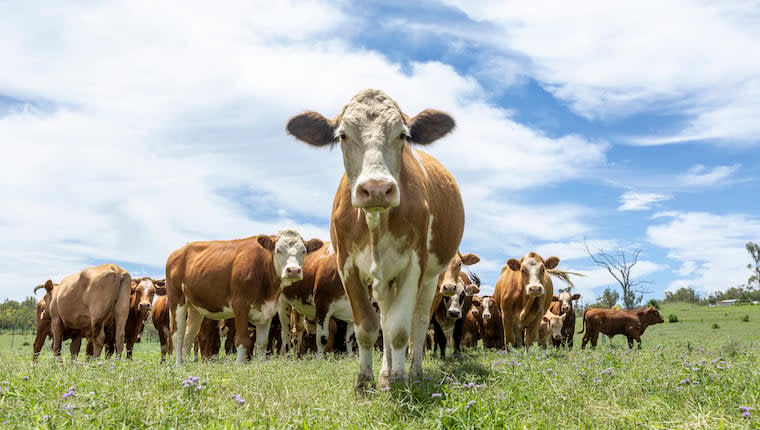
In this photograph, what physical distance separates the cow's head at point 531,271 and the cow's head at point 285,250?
15.0ft

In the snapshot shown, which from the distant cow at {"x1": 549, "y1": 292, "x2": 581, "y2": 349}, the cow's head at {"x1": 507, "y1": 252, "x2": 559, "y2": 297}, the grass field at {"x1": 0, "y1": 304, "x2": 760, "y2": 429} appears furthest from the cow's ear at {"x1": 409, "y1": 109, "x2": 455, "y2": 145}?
the distant cow at {"x1": 549, "y1": 292, "x2": 581, "y2": 349}

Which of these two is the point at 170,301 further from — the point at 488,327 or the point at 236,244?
the point at 488,327

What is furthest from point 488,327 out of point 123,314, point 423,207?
point 423,207

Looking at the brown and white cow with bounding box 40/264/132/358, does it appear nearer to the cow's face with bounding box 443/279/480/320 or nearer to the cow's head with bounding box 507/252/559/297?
the cow's face with bounding box 443/279/480/320

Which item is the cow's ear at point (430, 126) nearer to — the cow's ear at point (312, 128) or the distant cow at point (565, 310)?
the cow's ear at point (312, 128)

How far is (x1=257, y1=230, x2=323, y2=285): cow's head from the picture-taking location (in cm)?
1070

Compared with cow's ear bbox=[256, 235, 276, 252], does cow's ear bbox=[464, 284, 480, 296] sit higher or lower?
lower

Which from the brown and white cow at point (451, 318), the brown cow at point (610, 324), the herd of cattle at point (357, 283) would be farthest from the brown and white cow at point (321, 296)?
the brown cow at point (610, 324)

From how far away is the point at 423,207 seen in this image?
5.34 m

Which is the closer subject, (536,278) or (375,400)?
(375,400)

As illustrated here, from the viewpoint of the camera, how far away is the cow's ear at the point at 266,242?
1112 centimetres

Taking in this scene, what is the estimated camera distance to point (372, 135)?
4973mm

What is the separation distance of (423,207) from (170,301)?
8.54 m

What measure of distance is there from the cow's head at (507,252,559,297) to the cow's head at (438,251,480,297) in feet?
3.65
